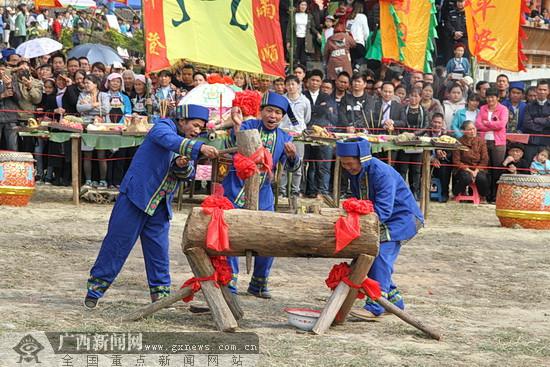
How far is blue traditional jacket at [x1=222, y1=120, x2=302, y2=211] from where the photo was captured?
8.56m

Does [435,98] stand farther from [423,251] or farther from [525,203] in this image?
[423,251]

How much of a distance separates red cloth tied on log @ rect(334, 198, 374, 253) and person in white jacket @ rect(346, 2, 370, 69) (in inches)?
463

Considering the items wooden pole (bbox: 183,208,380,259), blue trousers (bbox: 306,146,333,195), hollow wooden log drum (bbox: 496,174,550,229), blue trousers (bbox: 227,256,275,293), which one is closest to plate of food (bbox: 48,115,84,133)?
blue trousers (bbox: 306,146,333,195)

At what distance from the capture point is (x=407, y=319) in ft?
24.7

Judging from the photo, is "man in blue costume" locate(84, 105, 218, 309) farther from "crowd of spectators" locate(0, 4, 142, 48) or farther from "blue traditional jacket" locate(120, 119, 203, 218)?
"crowd of spectators" locate(0, 4, 142, 48)

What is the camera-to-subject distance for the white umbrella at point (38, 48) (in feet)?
65.0

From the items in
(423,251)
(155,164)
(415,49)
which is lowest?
(423,251)

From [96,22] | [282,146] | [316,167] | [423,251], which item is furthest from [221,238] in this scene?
[96,22]

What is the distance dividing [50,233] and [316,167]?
16.7 feet

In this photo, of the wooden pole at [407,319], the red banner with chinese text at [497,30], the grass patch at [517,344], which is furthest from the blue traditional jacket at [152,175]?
the red banner with chinese text at [497,30]

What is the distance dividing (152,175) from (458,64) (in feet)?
39.0

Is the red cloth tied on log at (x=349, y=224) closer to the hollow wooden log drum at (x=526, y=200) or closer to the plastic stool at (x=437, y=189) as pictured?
the hollow wooden log drum at (x=526, y=200)

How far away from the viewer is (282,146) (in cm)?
863

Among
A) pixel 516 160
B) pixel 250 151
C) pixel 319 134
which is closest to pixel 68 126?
pixel 319 134
